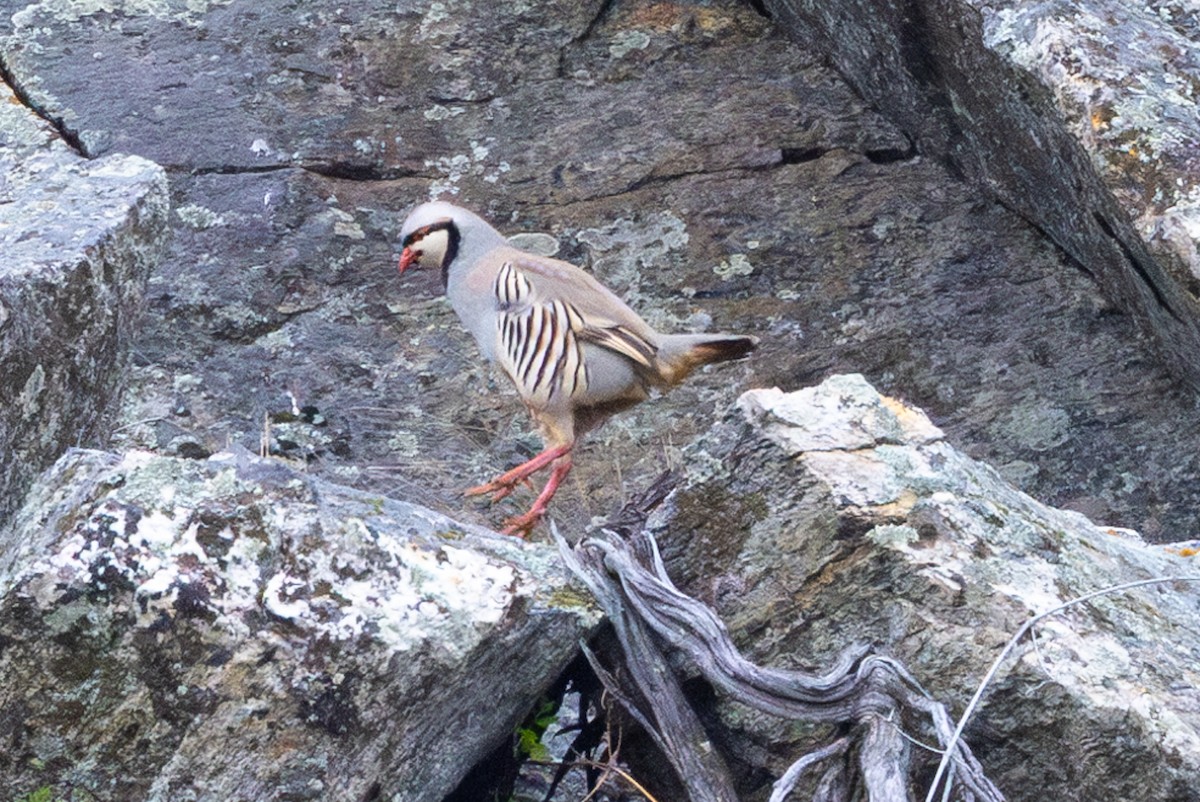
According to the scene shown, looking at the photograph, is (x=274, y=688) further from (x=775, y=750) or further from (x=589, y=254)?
(x=589, y=254)

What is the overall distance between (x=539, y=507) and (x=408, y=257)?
99 cm

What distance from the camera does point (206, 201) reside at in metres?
5.13

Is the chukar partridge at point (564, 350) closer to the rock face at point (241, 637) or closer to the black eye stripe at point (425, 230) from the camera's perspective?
the black eye stripe at point (425, 230)

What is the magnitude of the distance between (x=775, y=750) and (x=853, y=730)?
0.63 feet

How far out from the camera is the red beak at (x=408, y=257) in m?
4.75

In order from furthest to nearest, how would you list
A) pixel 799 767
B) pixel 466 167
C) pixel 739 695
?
1. pixel 466 167
2. pixel 739 695
3. pixel 799 767

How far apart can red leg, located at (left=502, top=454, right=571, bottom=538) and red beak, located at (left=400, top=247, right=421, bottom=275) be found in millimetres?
838

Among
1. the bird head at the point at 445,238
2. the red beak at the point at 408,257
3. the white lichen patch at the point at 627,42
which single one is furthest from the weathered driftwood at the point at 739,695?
the white lichen patch at the point at 627,42

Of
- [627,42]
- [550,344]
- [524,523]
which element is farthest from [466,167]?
[524,523]

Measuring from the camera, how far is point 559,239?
521 cm

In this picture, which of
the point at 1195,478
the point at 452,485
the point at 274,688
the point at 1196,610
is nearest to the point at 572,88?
the point at 452,485

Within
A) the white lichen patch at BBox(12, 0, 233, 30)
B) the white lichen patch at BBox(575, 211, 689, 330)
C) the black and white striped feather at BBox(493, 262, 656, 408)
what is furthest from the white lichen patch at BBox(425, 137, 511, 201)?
the white lichen patch at BBox(12, 0, 233, 30)

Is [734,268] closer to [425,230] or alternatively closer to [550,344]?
[550,344]

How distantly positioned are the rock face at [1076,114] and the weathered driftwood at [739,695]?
167cm
